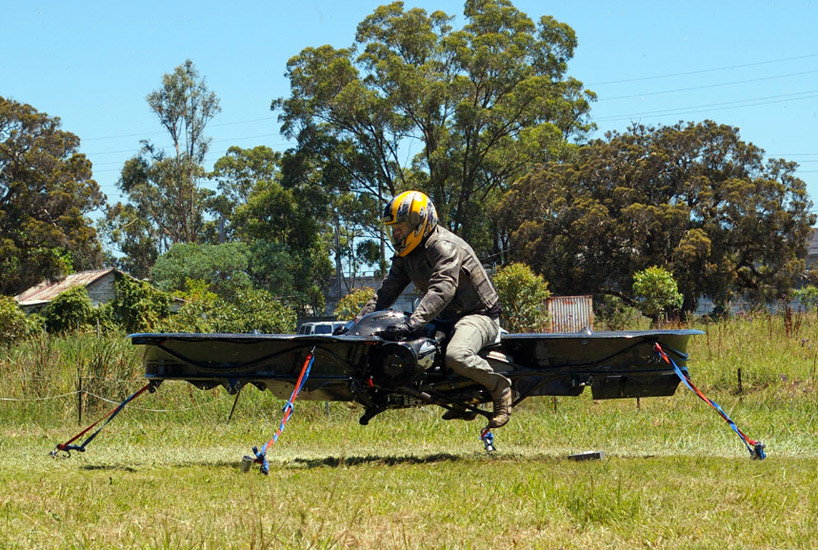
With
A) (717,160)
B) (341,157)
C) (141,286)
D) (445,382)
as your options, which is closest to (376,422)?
(445,382)

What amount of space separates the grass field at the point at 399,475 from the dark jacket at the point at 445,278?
130 centimetres

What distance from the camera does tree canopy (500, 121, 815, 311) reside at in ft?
125

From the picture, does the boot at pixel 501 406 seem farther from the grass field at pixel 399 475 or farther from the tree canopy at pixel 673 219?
the tree canopy at pixel 673 219

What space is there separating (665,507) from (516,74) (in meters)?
45.2

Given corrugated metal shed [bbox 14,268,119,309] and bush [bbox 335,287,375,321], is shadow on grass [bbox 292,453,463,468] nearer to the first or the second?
bush [bbox 335,287,375,321]

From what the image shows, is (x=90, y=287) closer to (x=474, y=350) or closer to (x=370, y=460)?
(x=370, y=460)

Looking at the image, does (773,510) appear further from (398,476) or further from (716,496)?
(398,476)

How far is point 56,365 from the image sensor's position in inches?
616

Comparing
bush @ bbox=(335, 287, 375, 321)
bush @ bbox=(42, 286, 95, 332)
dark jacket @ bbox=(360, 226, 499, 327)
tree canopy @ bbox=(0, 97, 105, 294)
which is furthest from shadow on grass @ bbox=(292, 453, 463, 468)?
tree canopy @ bbox=(0, 97, 105, 294)

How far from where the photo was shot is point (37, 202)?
145ft

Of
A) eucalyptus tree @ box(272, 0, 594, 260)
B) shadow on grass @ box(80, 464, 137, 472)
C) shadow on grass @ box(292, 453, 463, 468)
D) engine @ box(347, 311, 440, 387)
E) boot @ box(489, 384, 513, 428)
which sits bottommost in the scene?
shadow on grass @ box(292, 453, 463, 468)

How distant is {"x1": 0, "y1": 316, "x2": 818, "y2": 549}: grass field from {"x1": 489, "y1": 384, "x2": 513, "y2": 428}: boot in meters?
0.36

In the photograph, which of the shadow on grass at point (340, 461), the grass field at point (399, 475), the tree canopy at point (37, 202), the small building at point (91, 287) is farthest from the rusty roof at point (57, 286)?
the shadow on grass at point (340, 461)

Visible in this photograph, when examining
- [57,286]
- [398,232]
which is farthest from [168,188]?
[398,232]
